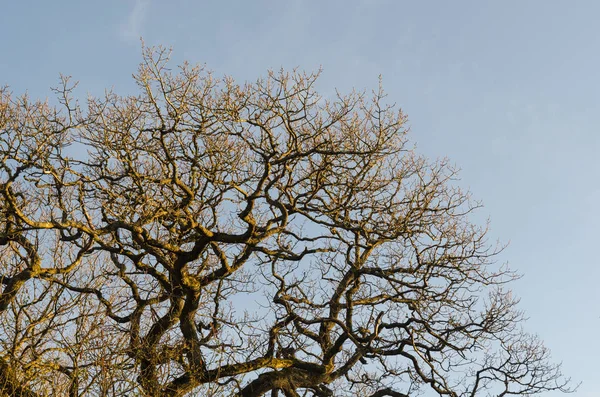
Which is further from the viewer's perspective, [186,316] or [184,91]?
[186,316]

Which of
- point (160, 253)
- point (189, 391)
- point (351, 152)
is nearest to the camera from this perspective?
point (189, 391)

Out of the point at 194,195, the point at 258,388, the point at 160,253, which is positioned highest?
the point at 194,195

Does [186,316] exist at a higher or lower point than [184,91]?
lower

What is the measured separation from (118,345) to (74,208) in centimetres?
373

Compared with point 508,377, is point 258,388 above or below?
below

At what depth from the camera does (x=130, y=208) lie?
1103 centimetres

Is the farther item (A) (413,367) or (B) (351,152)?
(A) (413,367)

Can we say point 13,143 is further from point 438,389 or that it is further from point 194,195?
point 438,389

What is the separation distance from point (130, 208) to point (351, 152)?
3725mm

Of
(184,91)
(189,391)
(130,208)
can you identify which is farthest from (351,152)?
(189,391)

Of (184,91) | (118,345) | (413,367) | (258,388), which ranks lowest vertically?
(118,345)

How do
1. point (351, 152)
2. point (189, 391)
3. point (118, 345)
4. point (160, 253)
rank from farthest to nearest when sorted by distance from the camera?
point (160, 253), point (351, 152), point (189, 391), point (118, 345)

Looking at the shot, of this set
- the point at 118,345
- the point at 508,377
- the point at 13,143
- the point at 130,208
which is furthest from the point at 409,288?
the point at 13,143

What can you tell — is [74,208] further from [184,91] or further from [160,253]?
[184,91]
